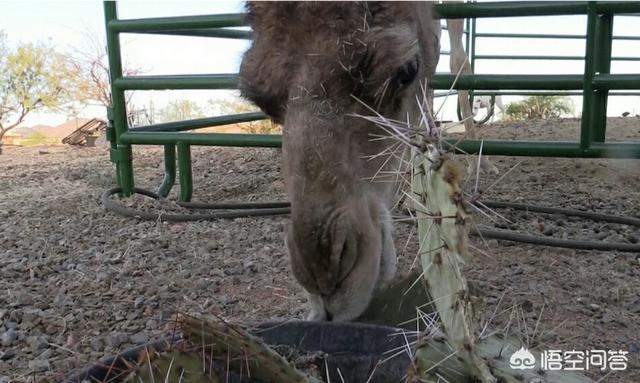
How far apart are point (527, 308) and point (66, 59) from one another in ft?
51.3

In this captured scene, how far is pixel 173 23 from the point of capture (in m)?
5.05

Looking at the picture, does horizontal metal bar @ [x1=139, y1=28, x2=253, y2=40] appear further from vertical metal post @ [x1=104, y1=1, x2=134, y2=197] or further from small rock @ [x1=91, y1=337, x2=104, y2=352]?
small rock @ [x1=91, y1=337, x2=104, y2=352]

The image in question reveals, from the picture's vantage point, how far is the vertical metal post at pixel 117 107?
5.44 meters

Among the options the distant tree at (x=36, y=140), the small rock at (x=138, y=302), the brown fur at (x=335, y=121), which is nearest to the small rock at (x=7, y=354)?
the small rock at (x=138, y=302)

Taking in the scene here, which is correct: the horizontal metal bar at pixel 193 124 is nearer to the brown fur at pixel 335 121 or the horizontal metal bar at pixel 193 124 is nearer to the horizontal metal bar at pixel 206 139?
the horizontal metal bar at pixel 206 139

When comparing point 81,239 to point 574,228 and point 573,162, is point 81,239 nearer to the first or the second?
point 574,228

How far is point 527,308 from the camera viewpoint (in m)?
2.99

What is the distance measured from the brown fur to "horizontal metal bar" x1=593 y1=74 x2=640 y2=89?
208 cm

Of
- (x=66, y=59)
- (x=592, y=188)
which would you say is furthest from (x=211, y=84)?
(x=66, y=59)

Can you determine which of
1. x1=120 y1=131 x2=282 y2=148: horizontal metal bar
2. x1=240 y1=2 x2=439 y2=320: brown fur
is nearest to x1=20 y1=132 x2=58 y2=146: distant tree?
x1=120 y1=131 x2=282 y2=148: horizontal metal bar

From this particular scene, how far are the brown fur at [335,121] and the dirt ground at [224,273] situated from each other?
0.54 meters

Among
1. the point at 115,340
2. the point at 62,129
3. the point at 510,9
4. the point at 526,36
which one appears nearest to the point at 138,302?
the point at 115,340

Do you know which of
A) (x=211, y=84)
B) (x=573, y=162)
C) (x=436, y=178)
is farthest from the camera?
(x=573, y=162)

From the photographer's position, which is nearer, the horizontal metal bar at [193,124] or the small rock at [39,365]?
the small rock at [39,365]
